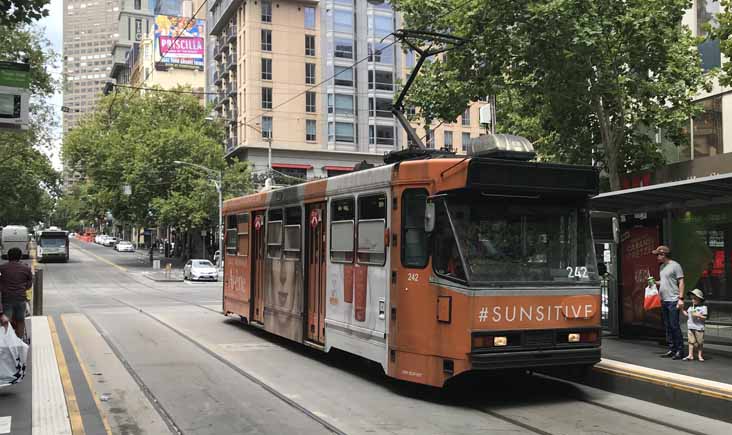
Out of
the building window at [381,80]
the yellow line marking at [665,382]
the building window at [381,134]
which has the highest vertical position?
the building window at [381,80]

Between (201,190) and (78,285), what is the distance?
52.4ft

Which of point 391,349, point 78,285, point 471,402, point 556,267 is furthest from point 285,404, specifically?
point 78,285

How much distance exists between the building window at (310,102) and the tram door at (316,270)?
173 feet

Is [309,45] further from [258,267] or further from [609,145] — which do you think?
[258,267]

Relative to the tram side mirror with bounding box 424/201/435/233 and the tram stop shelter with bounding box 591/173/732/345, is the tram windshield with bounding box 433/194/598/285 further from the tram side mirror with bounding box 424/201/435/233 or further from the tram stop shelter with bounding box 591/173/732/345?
the tram stop shelter with bounding box 591/173/732/345

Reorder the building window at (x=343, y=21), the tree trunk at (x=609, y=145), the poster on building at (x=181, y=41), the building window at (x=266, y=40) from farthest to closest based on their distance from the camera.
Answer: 1. the poster on building at (x=181, y=41)
2. the building window at (x=343, y=21)
3. the building window at (x=266, y=40)
4. the tree trunk at (x=609, y=145)

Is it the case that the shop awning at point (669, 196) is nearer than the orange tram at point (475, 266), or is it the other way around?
the orange tram at point (475, 266)

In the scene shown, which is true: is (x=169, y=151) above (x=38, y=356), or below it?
above

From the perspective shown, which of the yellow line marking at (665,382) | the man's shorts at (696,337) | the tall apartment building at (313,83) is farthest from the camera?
the tall apartment building at (313,83)

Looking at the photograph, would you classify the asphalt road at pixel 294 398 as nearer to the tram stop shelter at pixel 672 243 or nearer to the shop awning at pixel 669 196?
the tram stop shelter at pixel 672 243

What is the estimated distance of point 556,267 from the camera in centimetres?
864

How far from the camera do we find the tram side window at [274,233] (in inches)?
525

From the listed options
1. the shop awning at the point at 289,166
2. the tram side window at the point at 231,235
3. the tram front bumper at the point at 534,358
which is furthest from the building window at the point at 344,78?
the tram front bumper at the point at 534,358

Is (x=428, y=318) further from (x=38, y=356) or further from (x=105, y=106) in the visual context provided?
(x=105, y=106)
